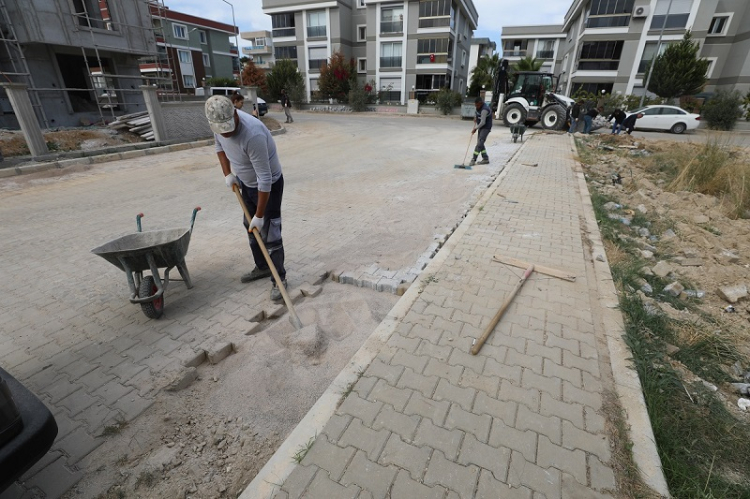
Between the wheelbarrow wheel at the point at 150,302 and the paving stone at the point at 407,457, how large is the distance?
252 cm

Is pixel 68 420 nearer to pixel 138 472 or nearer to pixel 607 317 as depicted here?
pixel 138 472

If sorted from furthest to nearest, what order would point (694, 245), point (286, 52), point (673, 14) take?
point (286, 52), point (673, 14), point (694, 245)

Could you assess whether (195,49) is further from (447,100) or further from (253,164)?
(253,164)

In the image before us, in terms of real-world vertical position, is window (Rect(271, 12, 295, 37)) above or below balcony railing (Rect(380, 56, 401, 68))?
above

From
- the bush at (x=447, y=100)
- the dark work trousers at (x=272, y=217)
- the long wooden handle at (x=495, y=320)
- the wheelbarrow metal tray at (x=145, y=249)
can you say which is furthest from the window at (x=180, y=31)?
the long wooden handle at (x=495, y=320)

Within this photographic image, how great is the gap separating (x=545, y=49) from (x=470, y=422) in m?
52.0

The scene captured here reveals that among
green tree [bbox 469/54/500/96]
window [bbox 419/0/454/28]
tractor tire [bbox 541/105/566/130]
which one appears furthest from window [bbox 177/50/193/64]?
tractor tire [bbox 541/105/566/130]

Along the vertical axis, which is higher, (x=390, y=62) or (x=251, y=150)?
(x=390, y=62)

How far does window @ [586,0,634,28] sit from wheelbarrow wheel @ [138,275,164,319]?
120 ft

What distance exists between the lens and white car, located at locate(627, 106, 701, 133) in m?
18.9

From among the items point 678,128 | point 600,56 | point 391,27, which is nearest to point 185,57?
point 391,27

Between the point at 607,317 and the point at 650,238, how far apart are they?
3124mm

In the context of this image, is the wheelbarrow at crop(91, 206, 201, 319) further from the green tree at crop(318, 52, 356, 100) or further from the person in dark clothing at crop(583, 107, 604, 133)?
the green tree at crop(318, 52, 356, 100)

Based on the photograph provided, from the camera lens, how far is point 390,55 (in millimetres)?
34250
